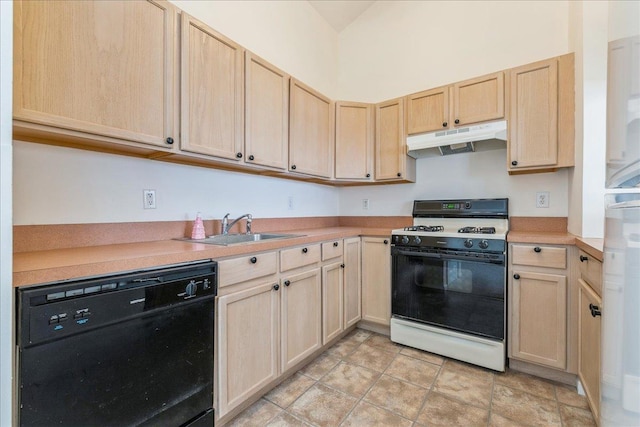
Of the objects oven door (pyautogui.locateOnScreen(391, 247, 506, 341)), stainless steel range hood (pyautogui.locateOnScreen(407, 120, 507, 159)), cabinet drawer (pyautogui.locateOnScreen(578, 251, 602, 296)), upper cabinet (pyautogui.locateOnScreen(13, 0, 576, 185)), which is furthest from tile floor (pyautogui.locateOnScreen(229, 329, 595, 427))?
stainless steel range hood (pyautogui.locateOnScreen(407, 120, 507, 159))

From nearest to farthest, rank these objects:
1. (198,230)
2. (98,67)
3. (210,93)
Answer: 1. (98,67)
2. (210,93)
3. (198,230)

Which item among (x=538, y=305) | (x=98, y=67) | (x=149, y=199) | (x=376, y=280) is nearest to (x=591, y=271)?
(x=538, y=305)

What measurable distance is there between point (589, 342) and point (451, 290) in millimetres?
773

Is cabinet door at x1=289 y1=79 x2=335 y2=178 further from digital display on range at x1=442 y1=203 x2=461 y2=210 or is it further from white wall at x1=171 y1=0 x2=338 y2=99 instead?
digital display on range at x1=442 y1=203 x2=461 y2=210

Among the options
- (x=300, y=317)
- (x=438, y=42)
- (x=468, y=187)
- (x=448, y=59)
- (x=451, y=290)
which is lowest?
(x=300, y=317)

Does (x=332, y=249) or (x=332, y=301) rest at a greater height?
(x=332, y=249)

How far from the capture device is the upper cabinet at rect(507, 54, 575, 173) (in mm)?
1950

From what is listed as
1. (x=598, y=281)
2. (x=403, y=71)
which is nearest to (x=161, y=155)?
(x=598, y=281)

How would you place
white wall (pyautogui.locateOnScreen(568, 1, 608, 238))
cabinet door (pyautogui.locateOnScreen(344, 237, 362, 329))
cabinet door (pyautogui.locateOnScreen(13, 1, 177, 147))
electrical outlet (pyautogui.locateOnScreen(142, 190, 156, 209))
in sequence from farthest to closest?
1. cabinet door (pyautogui.locateOnScreen(344, 237, 362, 329))
2. white wall (pyautogui.locateOnScreen(568, 1, 608, 238))
3. electrical outlet (pyautogui.locateOnScreen(142, 190, 156, 209))
4. cabinet door (pyautogui.locateOnScreen(13, 1, 177, 147))

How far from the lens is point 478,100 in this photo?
2.24m

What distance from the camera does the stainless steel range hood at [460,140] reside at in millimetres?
2123

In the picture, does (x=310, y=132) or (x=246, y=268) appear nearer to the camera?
(x=246, y=268)

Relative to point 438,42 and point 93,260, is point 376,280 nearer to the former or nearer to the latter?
point 93,260

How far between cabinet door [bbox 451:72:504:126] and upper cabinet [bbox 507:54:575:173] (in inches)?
3.3
